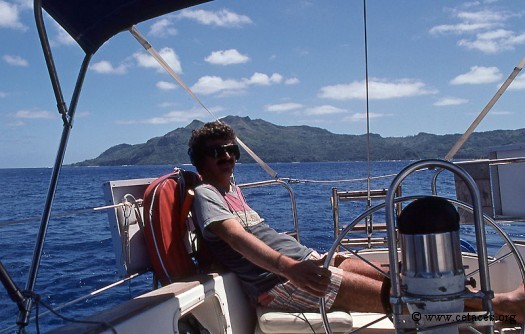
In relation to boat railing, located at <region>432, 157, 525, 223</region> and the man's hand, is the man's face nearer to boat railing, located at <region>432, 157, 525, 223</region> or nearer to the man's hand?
the man's hand

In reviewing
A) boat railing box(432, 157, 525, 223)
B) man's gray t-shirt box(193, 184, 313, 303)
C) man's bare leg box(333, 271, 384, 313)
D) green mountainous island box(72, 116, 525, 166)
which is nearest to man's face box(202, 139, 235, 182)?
man's gray t-shirt box(193, 184, 313, 303)

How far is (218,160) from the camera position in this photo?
8.73 ft

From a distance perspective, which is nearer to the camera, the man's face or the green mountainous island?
the man's face

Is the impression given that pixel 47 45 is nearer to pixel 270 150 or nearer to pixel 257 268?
pixel 257 268

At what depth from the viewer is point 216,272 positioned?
241cm

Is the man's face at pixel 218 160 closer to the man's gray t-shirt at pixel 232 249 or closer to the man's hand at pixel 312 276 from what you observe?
the man's gray t-shirt at pixel 232 249

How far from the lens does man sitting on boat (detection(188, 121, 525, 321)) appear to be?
6.77ft

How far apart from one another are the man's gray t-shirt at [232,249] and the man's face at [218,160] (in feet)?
0.36

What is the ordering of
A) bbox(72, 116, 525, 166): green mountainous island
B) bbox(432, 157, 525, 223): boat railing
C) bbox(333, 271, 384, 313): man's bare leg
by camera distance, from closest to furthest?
bbox(333, 271, 384, 313): man's bare leg, bbox(432, 157, 525, 223): boat railing, bbox(72, 116, 525, 166): green mountainous island

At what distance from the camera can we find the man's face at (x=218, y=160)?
2.66 m

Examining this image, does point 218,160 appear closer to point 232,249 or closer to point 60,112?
point 232,249

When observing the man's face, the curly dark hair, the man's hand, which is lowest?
the man's hand

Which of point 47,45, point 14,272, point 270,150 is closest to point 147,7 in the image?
point 47,45

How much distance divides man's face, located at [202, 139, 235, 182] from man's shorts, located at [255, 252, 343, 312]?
24.5 inches
